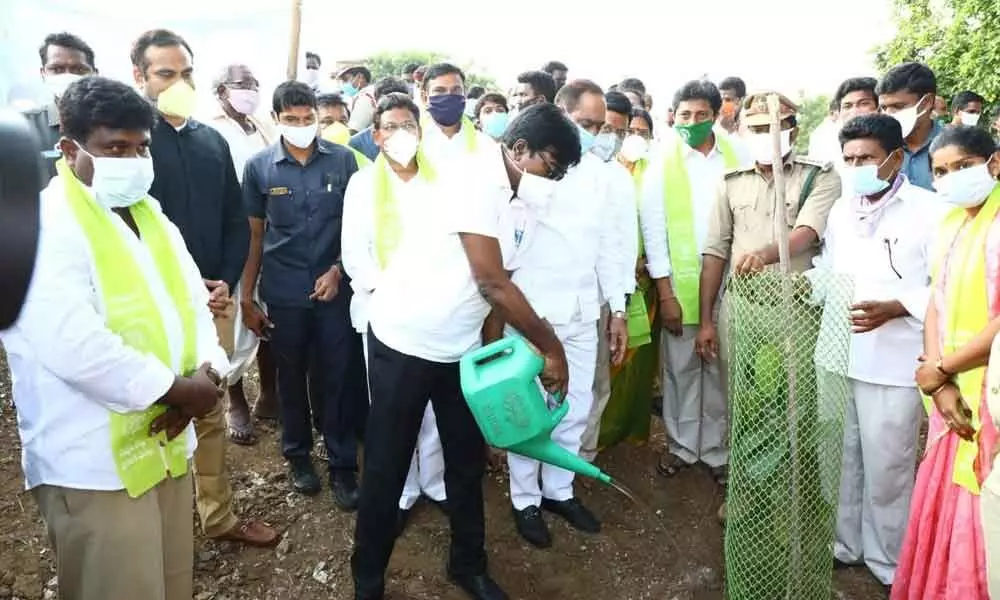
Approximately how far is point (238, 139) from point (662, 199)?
2.39 metres

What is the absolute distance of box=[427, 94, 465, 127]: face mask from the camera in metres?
4.22

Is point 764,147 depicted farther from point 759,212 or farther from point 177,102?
point 177,102

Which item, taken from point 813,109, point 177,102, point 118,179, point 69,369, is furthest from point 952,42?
point 69,369

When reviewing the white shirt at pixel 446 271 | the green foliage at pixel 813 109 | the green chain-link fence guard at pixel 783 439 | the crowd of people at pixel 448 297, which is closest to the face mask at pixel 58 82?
the crowd of people at pixel 448 297

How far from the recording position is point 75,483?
1839mm

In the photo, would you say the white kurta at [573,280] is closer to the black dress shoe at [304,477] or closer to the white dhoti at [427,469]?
the white dhoti at [427,469]

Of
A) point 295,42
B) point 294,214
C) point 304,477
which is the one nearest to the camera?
point 294,214

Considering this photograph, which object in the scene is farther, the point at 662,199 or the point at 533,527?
the point at 662,199

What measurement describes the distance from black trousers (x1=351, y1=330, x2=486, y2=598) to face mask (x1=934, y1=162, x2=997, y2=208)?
6.05ft

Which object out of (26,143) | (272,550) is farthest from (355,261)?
(26,143)

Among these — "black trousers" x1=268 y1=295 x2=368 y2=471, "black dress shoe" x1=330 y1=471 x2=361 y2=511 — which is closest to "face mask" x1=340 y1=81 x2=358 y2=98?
"black trousers" x1=268 y1=295 x2=368 y2=471

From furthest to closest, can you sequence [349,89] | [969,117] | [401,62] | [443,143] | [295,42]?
1. [401,62]
2. [349,89]
3. [969,117]
4. [295,42]
5. [443,143]

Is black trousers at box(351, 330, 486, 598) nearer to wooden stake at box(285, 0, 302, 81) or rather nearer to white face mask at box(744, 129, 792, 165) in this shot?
white face mask at box(744, 129, 792, 165)

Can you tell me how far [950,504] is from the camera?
8.36ft
